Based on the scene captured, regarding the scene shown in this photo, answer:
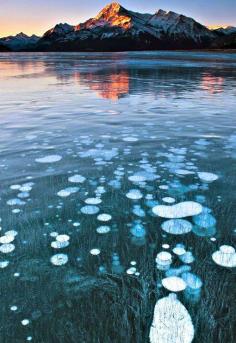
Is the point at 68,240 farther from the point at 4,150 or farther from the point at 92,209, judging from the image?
the point at 4,150

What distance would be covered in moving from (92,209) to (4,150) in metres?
3.73

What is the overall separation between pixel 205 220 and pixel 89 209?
160cm

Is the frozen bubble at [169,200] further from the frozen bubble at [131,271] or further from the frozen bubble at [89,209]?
the frozen bubble at [131,271]

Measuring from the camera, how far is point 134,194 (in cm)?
546

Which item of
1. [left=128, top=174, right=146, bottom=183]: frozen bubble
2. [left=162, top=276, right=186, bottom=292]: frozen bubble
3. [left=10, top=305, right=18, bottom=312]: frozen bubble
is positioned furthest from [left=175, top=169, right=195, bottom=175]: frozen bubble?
[left=10, top=305, right=18, bottom=312]: frozen bubble

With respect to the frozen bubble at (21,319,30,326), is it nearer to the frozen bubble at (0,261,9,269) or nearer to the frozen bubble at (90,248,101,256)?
the frozen bubble at (0,261,9,269)

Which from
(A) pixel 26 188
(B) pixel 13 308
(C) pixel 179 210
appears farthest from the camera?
(A) pixel 26 188

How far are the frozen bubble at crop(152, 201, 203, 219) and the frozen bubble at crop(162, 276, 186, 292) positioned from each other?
1.30 m

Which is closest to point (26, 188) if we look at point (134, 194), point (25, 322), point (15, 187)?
point (15, 187)

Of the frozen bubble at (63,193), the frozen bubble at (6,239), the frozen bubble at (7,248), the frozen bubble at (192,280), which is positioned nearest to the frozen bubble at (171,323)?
the frozen bubble at (192,280)

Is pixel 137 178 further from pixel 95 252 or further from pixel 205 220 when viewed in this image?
pixel 95 252

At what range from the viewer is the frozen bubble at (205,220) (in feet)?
14.8

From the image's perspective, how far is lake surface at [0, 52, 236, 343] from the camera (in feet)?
9.93

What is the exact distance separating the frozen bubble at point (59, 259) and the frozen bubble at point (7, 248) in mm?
516
